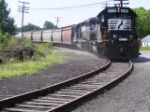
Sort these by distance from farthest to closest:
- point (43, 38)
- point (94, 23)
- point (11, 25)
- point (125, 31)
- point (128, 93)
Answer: point (11, 25), point (43, 38), point (94, 23), point (125, 31), point (128, 93)

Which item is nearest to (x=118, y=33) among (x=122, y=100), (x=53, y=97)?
(x=122, y=100)

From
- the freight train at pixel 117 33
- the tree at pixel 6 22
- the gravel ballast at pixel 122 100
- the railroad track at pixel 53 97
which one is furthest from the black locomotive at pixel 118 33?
the tree at pixel 6 22

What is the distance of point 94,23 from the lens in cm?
2189

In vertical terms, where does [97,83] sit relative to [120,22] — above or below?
below

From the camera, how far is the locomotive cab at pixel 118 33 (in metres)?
19.2

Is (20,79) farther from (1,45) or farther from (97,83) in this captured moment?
(1,45)

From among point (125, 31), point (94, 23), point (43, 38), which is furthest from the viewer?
point (43, 38)

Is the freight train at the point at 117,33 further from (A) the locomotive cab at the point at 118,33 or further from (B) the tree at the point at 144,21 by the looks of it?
(B) the tree at the point at 144,21

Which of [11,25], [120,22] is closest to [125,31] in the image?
[120,22]

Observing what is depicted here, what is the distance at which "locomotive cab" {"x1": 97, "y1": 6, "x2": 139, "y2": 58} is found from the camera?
19.2 metres

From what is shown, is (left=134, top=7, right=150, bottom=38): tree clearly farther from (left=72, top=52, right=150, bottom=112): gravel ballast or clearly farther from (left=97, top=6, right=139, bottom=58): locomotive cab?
(left=72, top=52, right=150, bottom=112): gravel ballast

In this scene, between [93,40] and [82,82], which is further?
[93,40]

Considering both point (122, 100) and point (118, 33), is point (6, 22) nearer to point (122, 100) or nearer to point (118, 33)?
point (118, 33)

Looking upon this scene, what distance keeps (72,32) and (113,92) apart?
25.0m
